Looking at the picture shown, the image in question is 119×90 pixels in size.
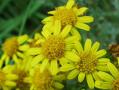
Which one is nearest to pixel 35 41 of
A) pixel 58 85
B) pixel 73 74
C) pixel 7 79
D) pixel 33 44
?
pixel 33 44

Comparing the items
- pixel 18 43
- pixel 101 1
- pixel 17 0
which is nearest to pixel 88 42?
pixel 18 43

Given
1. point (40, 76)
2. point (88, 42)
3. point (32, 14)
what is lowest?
point (40, 76)

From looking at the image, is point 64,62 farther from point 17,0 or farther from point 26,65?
point 17,0

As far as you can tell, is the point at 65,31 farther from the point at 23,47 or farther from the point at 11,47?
the point at 11,47

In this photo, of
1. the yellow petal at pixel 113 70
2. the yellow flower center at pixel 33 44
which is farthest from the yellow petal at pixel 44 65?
the yellow petal at pixel 113 70

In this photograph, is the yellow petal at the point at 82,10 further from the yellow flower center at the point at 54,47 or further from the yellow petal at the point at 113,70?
the yellow petal at the point at 113,70

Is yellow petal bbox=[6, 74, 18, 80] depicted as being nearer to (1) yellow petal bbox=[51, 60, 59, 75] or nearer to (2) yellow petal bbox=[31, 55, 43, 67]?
(2) yellow petal bbox=[31, 55, 43, 67]
